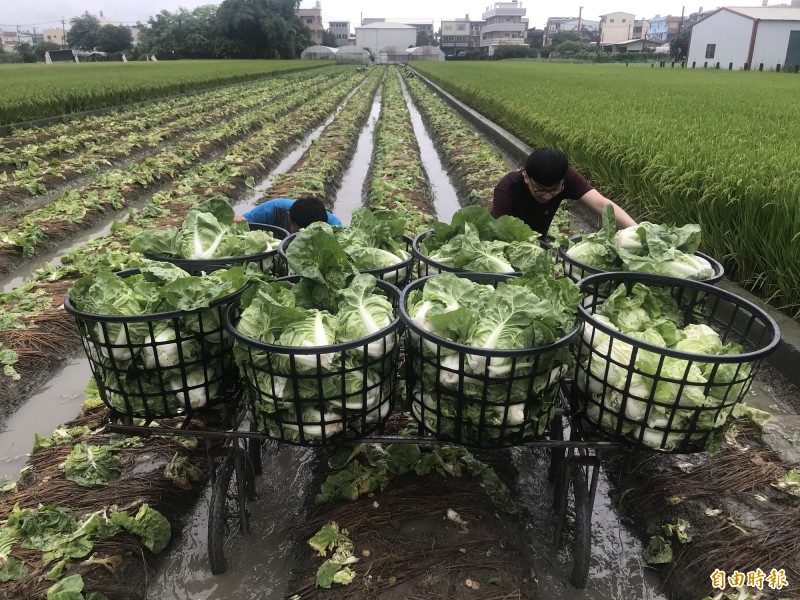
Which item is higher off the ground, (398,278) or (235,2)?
(235,2)

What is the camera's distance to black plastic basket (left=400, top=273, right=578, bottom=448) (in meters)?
1.96

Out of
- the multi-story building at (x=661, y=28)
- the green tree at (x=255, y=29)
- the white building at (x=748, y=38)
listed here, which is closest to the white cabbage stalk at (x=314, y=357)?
the white building at (x=748, y=38)

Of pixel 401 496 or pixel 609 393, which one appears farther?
pixel 401 496

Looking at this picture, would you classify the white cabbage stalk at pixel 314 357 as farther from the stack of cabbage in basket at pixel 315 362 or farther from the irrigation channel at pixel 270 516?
the irrigation channel at pixel 270 516

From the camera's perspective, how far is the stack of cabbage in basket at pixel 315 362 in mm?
2023

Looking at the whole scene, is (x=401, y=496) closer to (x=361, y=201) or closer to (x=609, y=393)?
(x=609, y=393)

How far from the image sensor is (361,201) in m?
9.73

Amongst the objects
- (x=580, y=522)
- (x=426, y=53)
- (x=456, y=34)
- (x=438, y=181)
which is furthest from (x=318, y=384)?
(x=456, y=34)

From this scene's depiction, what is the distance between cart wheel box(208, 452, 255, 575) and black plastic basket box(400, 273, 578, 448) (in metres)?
1.04

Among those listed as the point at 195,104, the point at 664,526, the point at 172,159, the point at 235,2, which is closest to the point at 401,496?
the point at 664,526

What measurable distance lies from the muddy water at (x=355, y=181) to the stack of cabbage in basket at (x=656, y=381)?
4.82 m

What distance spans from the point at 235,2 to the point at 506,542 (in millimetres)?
78997

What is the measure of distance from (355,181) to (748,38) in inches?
2212

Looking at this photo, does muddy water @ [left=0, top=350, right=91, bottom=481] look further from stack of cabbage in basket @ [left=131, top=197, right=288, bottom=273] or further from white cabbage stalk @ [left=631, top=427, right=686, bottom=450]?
white cabbage stalk @ [left=631, top=427, right=686, bottom=450]
